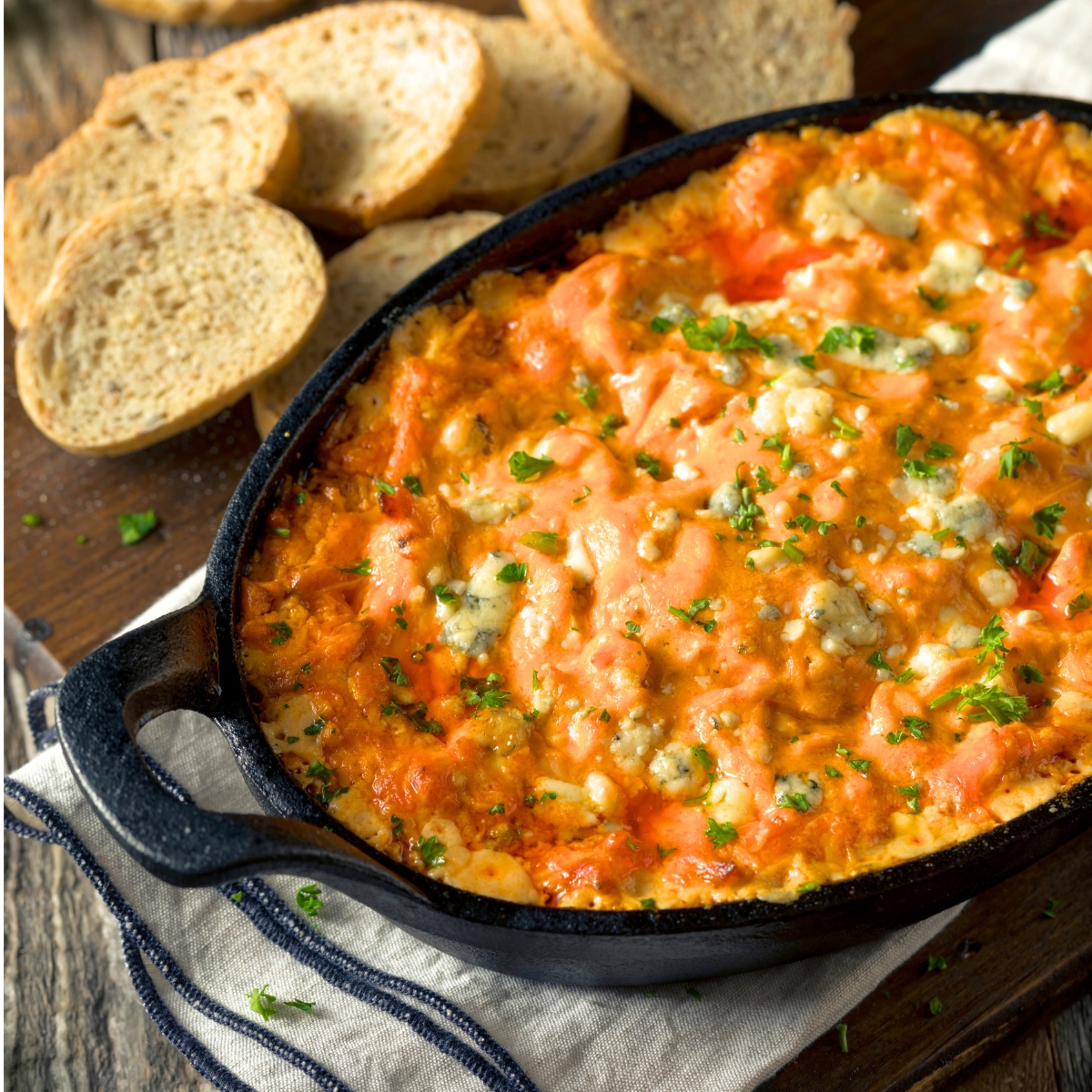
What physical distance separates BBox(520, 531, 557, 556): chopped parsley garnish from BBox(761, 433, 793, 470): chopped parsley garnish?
0.44 m

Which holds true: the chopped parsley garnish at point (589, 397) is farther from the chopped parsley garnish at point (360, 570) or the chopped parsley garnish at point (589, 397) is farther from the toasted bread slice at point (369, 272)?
the toasted bread slice at point (369, 272)

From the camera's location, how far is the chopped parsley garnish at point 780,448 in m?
2.23

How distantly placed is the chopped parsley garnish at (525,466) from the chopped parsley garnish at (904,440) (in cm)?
66

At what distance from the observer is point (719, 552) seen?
2154 millimetres

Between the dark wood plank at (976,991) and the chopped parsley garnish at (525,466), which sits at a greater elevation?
the chopped parsley garnish at (525,466)

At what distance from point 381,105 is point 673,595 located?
201 centimetres

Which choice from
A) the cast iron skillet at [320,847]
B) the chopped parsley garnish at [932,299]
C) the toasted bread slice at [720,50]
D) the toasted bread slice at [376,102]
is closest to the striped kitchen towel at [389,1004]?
the cast iron skillet at [320,847]

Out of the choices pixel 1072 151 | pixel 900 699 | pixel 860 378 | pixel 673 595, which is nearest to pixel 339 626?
pixel 673 595

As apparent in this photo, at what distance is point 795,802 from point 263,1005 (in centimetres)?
108

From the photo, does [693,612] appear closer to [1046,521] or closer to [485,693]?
[485,693]

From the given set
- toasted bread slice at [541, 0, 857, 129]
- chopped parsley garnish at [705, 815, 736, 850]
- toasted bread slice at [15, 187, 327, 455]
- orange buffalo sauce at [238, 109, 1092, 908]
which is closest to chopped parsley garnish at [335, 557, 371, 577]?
orange buffalo sauce at [238, 109, 1092, 908]

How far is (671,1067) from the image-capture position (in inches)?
85.4

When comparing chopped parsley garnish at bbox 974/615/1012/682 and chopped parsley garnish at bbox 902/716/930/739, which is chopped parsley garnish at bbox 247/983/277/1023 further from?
chopped parsley garnish at bbox 974/615/1012/682

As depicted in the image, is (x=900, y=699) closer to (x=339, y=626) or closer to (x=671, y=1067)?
(x=671, y=1067)
